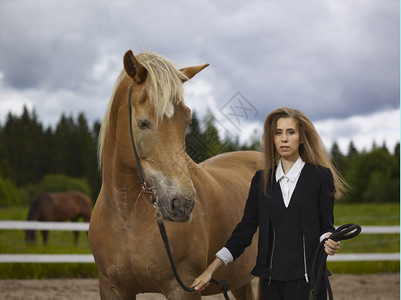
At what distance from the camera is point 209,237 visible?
100 inches

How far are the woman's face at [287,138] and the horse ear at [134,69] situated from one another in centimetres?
70

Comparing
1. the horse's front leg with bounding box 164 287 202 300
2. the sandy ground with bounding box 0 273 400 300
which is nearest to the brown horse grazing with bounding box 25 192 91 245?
the sandy ground with bounding box 0 273 400 300

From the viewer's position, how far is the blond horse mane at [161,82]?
194 cm

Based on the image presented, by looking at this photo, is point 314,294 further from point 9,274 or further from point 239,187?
point 9,274

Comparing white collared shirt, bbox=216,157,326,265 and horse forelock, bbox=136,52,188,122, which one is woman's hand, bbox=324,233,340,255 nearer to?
white collared shirt, bbox=216,157,326,265

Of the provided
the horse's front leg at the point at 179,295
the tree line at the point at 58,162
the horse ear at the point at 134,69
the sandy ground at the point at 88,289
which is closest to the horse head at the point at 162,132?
the horse ear at the point at 134,69

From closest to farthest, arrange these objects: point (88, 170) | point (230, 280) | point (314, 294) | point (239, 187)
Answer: point (314, 294)
point (230, 280)
point (239, 187)
point (88, 170)

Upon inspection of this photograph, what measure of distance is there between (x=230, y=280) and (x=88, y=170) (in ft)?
109

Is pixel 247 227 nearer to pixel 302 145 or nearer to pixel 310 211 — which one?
pixel 310 211

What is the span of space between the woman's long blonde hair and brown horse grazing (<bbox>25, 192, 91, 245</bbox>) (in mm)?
10243

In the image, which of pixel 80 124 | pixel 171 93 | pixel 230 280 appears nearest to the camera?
pixel 171 93

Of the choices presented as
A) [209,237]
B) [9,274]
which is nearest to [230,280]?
[209,237]

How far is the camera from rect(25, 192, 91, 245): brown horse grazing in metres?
11.9

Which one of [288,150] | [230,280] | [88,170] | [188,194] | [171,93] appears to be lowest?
[88,170]
